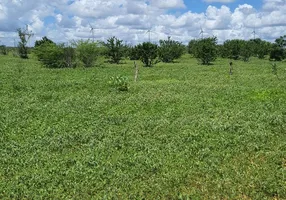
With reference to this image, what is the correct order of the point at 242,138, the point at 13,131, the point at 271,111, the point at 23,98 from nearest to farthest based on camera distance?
the point at 242,138 → the point at 13,131 → the point at 271,111 → the point at 23,98

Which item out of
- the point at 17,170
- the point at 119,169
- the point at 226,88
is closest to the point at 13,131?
the point at 17,170

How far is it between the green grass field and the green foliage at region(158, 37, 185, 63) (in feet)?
137

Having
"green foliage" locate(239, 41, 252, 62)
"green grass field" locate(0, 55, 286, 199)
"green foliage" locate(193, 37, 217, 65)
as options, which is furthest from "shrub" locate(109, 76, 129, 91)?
"green foliage" locate(239, 41, 252, 62)

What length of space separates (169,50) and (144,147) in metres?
53.0

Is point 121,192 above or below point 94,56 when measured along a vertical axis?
below

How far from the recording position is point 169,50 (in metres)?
62.7

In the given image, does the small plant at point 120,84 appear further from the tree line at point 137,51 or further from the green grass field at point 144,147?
the tree line at point 137,51

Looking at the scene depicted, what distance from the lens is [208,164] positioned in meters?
9.55

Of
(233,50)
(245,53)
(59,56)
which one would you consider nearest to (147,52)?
(59,56)

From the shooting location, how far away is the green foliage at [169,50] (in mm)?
61281

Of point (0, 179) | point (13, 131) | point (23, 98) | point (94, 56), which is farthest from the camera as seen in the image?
point (94, 56)

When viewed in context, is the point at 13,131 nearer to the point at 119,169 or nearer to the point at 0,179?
the point at 0,179

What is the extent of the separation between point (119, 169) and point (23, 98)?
39.6 feet

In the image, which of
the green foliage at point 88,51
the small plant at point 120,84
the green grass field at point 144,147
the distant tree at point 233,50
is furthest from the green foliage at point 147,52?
the green grass field at point 144,147
